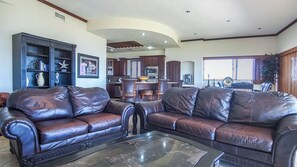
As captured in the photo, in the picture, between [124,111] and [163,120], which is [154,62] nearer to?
[124,111]

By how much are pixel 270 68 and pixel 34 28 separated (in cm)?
839

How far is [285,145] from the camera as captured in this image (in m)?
1.83

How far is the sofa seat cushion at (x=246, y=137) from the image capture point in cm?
196

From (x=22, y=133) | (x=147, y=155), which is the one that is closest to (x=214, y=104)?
(x=147, y=155)

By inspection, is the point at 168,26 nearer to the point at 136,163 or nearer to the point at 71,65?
→ the point at 71,65

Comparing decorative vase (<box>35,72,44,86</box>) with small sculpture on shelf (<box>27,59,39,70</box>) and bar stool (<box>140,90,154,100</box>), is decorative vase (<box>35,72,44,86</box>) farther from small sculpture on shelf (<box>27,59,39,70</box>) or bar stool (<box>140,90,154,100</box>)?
bar stool (<box>140,90,154,100</box>)

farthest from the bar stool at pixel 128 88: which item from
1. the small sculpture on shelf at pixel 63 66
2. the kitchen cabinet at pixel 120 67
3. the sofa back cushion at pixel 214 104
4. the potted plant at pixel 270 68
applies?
the potted plant at pixel 270 68

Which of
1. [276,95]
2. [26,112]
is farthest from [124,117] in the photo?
[276,95]

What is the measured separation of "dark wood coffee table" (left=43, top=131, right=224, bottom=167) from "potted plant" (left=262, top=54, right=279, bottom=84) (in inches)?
277

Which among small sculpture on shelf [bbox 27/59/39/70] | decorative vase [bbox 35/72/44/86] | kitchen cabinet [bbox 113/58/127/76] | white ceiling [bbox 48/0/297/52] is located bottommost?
decorative vase [bbox 35/72/44/86]

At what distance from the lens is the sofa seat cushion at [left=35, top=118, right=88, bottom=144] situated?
2096 millimetres

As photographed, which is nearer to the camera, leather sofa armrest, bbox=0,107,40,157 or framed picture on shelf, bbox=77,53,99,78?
leather sofa armrest, bbox=0,107,40,157

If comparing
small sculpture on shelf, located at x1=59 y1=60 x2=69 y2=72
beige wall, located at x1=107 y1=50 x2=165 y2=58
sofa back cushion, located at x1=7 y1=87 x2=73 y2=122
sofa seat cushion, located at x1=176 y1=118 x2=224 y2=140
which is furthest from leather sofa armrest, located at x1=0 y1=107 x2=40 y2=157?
beige wall, located at x1=107 y1=50 x2=165 y2=58

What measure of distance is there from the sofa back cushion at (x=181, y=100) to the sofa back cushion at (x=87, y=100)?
123 centimetres
